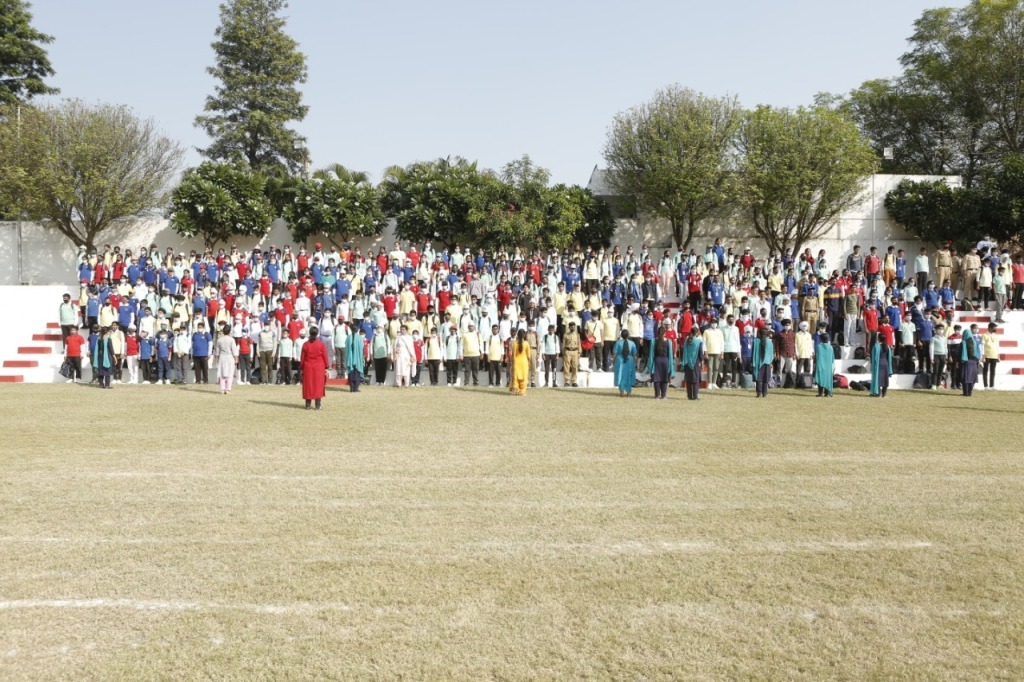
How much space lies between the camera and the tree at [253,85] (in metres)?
39.8

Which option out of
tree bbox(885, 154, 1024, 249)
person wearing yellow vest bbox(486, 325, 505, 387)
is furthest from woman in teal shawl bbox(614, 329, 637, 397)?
tree bbox(885, 154, 1024, 249)

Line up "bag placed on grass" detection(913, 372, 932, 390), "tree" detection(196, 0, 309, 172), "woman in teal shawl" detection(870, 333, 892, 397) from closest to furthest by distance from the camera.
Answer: "woman in teal shawl" detection(870, 333, 892, 397), "bag placed on grass" detection(913, 372, 932, 390), "tree" detection(196, 0, 309, 172)

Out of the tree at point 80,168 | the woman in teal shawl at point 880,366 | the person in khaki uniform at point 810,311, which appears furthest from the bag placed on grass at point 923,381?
the tree at point 80,168

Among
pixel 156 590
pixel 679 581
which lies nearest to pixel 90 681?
pixel 156 590

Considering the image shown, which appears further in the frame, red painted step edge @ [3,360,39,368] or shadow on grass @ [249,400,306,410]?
red painted step edge @ [3,360,39,368]

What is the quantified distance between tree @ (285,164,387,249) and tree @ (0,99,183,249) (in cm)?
651

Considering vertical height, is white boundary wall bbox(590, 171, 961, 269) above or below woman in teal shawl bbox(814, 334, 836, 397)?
above

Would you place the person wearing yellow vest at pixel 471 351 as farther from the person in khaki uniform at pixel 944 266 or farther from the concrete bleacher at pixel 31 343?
the person in khaki uniform at pixel 944 266

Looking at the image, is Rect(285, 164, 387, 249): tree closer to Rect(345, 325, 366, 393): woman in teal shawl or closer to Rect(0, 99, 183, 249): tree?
Rect(0, 99, 183, 249): tree

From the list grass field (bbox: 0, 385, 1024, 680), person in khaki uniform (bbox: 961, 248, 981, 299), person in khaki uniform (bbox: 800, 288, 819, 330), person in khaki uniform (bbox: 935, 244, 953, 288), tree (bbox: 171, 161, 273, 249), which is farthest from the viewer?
tree (bbox: 171, 161, 273, 249)

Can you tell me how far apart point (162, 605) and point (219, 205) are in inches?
1099

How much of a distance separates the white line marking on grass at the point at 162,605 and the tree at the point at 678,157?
2823 cm

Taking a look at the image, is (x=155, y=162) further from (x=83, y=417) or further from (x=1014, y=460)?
(x=1014, y=460)

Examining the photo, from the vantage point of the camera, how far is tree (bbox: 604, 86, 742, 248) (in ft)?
103
